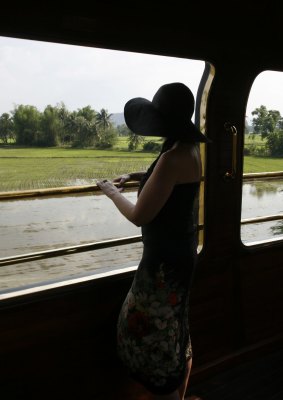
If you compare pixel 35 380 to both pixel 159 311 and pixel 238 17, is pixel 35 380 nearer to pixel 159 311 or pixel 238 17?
pixel 159 311

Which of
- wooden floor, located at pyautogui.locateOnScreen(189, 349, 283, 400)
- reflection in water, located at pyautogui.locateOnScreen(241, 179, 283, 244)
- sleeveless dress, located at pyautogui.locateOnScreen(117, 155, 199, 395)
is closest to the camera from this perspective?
sleeveless dress, located at pyautogui.locateOnScreen(117, 155, 199, 395)

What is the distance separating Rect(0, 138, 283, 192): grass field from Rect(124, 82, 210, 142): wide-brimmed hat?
535 mm

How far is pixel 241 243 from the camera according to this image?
2562 mm

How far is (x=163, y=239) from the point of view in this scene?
1578mm

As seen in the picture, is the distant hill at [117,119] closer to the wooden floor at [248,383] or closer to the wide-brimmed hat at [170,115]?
→ the wide-brimmed hat at [170,115]

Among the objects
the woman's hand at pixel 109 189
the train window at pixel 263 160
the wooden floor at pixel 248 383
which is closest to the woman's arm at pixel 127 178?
the woman's hand at pixel 109 189

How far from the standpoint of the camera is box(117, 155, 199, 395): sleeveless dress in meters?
1.58

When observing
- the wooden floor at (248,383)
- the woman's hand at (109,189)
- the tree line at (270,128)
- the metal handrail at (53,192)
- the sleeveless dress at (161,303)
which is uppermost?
the tree line at (270,128)

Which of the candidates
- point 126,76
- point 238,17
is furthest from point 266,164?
point 126,76

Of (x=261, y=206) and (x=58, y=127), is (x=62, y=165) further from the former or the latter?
(x=261, y=206)

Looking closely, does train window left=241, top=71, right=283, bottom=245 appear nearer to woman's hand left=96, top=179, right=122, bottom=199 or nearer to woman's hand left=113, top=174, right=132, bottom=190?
woman's hand left=113, top=174, right=132, bottom=190

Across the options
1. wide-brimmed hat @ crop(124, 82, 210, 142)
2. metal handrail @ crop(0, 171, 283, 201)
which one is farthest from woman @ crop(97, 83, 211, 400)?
metal handrail @ crop(0, 171, 283, 201)

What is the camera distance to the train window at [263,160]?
8.16 feet

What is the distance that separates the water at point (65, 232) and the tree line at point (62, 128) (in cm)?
27
